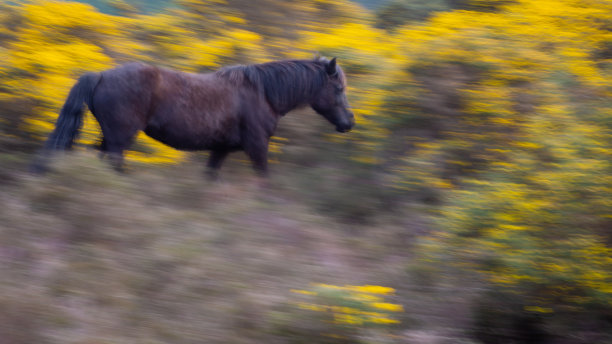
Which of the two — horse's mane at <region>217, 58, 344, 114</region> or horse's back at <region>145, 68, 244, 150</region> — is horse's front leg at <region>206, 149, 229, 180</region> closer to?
horse's back at <region>145, 68, 244, 150</region>

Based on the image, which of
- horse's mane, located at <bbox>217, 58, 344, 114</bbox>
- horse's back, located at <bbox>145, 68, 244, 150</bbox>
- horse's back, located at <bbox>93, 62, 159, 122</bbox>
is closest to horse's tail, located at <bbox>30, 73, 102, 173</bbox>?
horse's back, located at <bbox>93, 62, 159, 122</bbox>

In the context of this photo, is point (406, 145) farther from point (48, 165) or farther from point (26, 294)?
point (26, 294)

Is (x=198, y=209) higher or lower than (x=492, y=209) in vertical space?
lower

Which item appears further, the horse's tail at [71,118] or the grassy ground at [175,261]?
the horse's tail at [71,118]

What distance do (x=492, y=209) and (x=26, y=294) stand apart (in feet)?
11.1

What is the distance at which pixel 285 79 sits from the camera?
7770 millimetres

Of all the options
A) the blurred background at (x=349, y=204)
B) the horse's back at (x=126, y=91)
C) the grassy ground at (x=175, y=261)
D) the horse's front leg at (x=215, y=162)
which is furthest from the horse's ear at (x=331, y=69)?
the horse's back at (x=126, y=91)

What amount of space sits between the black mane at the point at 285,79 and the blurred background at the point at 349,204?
0.71 metres

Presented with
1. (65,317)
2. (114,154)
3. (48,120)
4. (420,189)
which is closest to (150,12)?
(48,120)

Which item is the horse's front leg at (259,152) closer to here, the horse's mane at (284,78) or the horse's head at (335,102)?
the horse's mane at (284,78)

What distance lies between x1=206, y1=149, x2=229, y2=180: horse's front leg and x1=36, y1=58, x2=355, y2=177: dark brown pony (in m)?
0.01

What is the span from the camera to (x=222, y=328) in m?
3.94

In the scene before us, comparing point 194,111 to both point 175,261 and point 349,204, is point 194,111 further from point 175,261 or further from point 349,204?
point 175,261

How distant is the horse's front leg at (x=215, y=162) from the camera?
7688 mm
